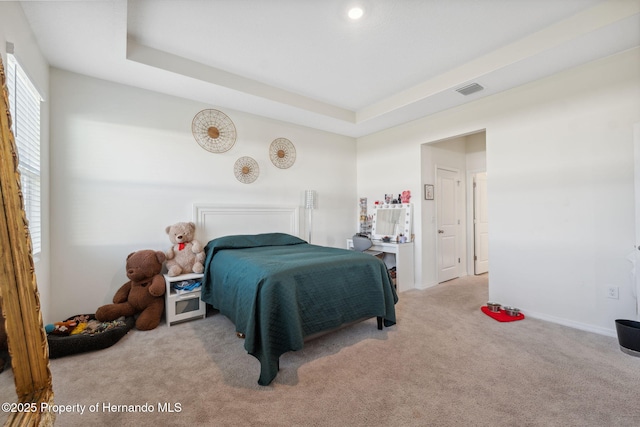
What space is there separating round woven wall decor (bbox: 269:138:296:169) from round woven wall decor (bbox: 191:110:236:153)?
1.97 ft

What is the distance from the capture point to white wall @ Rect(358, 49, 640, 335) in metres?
2.47

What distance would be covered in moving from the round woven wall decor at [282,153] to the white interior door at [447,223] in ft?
7.51

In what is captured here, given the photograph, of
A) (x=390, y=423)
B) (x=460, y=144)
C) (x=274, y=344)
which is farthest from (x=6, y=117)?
(x=460, y=144)

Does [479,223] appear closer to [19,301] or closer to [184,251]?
[184,251]

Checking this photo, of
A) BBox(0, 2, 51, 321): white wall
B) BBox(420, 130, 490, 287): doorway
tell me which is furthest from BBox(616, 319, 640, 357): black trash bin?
BBox(0, 2, 51, 321): white wall

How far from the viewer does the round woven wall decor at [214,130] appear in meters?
3.47

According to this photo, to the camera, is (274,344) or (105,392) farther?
(274,344)

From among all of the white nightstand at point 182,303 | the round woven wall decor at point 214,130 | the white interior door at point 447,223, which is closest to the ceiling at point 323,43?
the round woven wall decor at point 214,130

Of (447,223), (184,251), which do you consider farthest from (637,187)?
(184,251)

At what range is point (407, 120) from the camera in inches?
164

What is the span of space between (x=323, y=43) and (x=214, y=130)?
178 centimetres

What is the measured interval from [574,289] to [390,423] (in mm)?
2450

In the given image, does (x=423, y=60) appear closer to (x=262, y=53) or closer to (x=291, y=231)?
(x=262, y=53)

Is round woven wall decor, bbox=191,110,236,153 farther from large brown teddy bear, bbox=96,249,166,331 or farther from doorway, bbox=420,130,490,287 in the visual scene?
doorway, bbox=420,130,490,287
